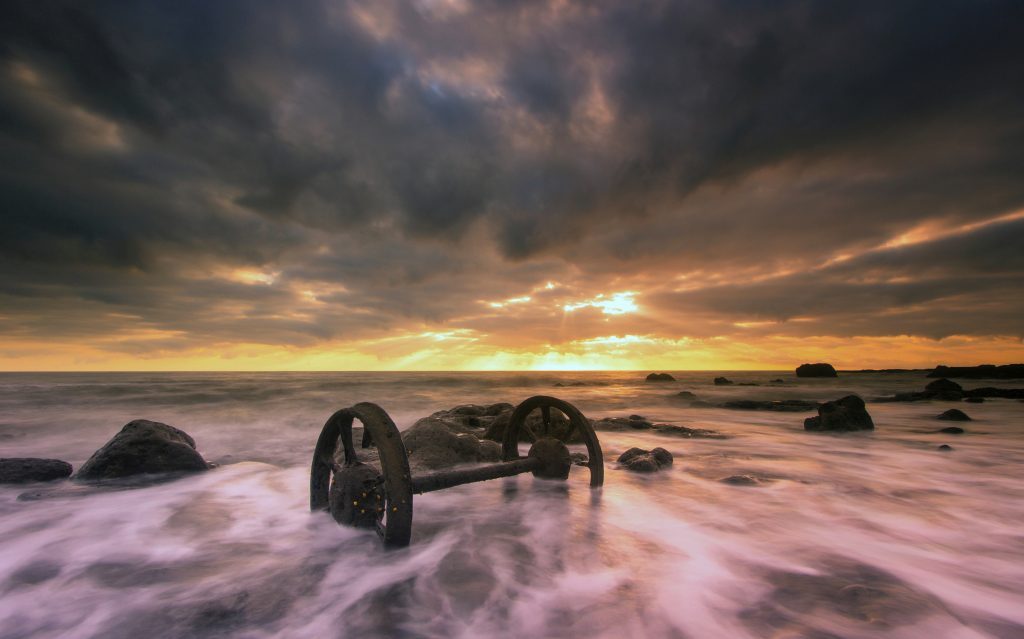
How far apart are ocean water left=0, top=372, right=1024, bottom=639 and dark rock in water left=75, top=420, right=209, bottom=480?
401mm

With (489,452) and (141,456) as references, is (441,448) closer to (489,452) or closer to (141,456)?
(489,452)

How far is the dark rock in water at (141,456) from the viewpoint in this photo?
573 cm

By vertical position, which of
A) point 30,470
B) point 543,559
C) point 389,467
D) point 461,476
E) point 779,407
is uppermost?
point 389,467

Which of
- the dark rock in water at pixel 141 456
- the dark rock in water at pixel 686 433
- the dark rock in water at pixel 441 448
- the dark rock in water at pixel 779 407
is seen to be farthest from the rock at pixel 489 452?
the dark rock in water at pixel 779 407

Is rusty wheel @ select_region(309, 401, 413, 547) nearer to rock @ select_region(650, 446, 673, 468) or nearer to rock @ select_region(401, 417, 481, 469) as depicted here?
rock @ select_region(401, 417, 481, 469)

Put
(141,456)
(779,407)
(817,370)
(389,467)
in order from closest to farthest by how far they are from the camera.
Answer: (389,467), (141,456), (779,407), (817,370)

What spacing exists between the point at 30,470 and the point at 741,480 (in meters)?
9.29

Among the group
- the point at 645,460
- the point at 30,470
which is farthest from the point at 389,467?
the point at 30,470

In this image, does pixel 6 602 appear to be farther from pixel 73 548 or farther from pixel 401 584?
pixel 401 584

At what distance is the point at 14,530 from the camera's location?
4.04 m

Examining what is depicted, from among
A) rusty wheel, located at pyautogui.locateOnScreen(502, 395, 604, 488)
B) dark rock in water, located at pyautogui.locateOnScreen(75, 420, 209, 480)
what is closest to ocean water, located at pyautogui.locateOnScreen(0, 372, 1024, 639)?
rusty wheel, located at pyautogui.locateOnScreen(502, 395, 604, 488)

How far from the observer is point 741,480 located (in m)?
5.73

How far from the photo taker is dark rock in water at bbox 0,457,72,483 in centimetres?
560

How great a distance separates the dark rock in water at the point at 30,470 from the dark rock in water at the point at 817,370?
67.6 m
